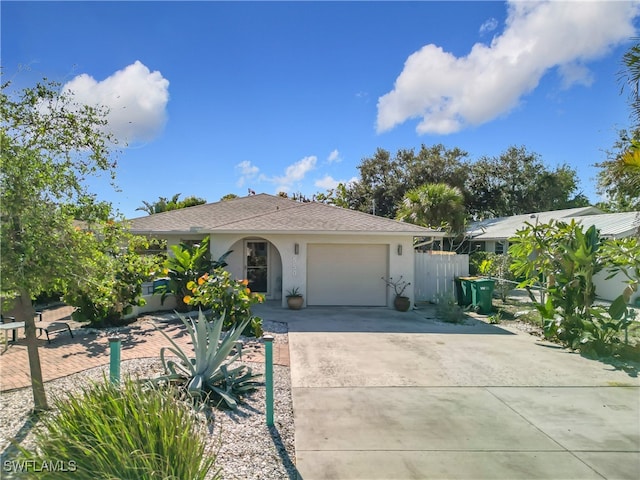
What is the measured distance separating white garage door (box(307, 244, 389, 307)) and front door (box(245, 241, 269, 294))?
75.1 inches

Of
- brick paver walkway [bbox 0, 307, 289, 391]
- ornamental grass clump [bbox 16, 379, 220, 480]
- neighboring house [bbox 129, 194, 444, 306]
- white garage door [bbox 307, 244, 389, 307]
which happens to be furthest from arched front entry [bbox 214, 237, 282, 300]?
ornamental grass clump [bbox 16, 379, 220, 480]

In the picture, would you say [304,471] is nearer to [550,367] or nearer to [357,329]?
[550,367]

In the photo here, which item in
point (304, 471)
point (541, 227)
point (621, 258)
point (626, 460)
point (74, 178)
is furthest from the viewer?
point (541, 227)

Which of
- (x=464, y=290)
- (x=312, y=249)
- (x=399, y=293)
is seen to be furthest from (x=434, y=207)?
(x=312, y=249)

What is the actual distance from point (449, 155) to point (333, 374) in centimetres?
3255

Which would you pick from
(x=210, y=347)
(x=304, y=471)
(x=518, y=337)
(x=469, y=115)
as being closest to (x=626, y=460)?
(x=304, y=471)

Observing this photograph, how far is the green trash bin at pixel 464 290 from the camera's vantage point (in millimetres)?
14289

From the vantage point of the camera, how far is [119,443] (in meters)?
2.84

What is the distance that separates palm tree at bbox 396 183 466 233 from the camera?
22.5m

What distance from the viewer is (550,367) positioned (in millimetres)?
7609

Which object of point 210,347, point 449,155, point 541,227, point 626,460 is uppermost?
point 449,155

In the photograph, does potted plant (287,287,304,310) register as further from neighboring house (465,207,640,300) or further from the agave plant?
neighboring house (465,207,640,300)

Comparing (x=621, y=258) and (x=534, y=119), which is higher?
(x=534, y=119)

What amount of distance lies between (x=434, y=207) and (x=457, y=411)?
1821cm
